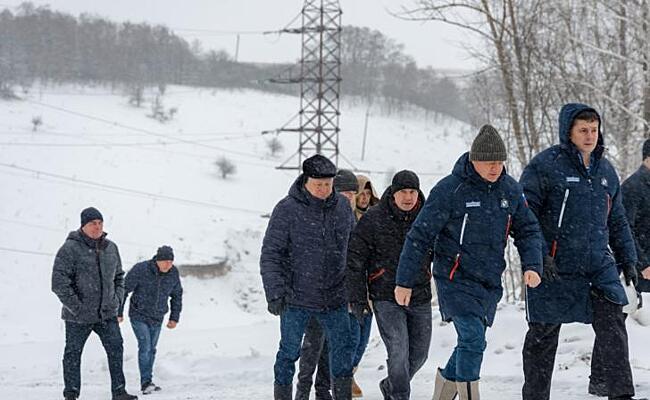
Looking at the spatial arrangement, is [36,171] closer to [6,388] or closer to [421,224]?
[6,388]

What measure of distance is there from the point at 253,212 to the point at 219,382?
3453 centimetres

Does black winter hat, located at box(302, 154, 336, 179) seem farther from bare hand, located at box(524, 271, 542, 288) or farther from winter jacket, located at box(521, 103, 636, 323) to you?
bare hand, located at box(524, 271, 542, 288)

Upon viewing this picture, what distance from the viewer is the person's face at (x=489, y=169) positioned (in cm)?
497

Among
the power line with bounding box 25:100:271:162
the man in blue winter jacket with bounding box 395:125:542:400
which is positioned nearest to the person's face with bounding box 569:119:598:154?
the man in blue winter jacket with bounding box 395:125:542:400

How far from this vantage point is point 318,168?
594cm

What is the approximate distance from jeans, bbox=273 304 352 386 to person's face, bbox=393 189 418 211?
921mm

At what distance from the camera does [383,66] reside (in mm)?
89875

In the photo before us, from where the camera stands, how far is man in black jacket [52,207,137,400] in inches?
302

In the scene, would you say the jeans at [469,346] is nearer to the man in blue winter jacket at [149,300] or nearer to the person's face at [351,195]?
the person's face at [351,195]

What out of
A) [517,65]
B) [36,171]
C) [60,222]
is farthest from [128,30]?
[517,65]

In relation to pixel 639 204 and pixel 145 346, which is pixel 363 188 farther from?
pixel 145 346

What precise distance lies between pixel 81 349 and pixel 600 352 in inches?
201

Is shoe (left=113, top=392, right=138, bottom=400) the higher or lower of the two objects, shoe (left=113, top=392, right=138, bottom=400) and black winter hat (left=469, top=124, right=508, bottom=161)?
the lower

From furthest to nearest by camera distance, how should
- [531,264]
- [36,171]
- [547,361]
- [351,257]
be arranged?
1. [36,171]
2. [351,257]
3. [547,361]
4. [531,264]
